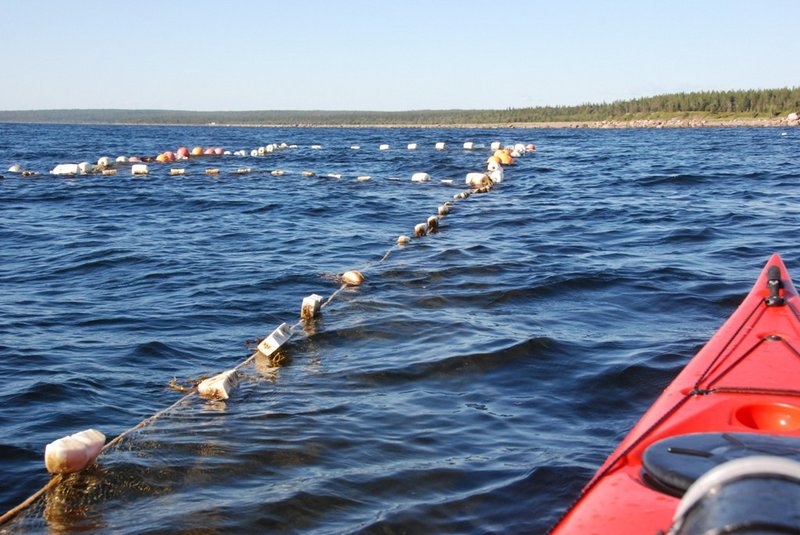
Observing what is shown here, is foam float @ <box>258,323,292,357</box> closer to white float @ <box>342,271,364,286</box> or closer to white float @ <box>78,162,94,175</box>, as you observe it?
white float @ <box>342,271,364,286</box>

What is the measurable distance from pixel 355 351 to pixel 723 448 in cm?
502

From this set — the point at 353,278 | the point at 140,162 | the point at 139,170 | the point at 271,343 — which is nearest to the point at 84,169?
the point at 139,170

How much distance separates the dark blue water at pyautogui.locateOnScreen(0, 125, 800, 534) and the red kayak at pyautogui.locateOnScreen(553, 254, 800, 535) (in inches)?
39.5

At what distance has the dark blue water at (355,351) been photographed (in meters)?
5.14

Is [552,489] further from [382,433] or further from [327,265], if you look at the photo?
[327,265]

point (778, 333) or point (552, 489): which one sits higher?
point (778, 333)

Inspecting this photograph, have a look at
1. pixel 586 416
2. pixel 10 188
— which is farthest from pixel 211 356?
pixel 10 188

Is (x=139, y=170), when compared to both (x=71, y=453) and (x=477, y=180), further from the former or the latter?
(x=71, y=453)

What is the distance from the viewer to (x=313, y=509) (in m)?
4.95

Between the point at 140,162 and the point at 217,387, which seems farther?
the point at 140,162

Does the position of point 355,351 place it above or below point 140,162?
below

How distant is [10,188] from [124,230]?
9021 millimetres

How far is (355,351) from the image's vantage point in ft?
26.5

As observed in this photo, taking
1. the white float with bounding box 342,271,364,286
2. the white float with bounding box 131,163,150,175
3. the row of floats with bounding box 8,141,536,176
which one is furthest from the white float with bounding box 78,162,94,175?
the white float with bounding box 342,271,364,286
